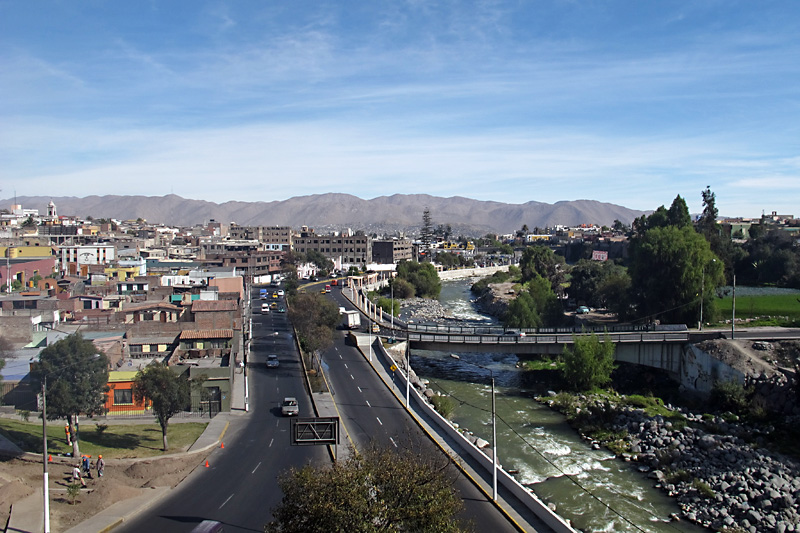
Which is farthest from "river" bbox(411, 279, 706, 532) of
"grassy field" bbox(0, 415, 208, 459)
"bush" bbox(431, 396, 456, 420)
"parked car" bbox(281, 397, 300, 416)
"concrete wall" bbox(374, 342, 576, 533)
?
"grassy field" bbox(0, 415, 208, 459)

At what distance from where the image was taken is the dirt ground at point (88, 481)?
16734mm

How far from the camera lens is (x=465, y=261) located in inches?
5281

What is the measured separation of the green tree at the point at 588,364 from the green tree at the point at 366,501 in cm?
2622

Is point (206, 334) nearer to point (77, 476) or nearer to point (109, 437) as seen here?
point (109, 437)

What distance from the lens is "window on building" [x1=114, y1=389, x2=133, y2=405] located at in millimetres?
26984

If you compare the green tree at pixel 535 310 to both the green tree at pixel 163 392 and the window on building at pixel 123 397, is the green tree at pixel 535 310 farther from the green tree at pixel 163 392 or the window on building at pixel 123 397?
the green tree at pixel 163 392

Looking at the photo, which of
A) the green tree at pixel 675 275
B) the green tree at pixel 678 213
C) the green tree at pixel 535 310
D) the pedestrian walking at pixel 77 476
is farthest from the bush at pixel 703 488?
the green tree at pixel 678 213

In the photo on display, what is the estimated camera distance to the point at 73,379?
2288cm

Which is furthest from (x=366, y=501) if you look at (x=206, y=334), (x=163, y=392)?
(x=206, y=334)

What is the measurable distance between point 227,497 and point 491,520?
24.8ft

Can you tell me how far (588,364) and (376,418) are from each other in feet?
50.7

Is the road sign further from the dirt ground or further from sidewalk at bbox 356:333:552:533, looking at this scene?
the dirt ground

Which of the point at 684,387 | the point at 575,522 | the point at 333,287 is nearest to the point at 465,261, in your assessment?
the point at 333,287

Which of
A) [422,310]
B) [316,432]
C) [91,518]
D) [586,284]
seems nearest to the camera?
[316,432]
